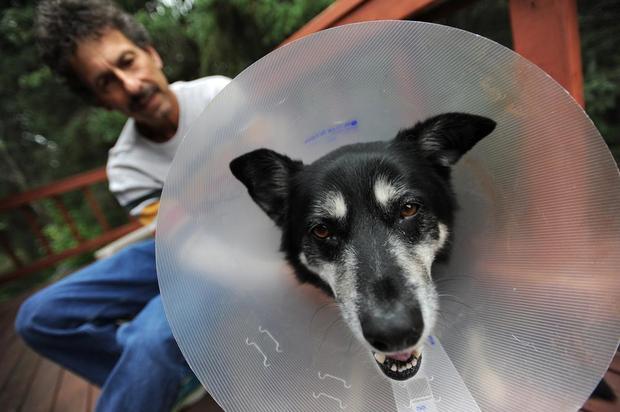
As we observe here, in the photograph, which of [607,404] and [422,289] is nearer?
[422,289]

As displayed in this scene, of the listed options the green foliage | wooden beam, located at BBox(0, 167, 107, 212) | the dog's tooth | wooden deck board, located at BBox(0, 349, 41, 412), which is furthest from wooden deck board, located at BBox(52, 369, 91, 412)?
the green foliage

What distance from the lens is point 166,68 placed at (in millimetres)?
6457

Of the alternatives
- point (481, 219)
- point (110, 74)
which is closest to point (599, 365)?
point (481, 219)

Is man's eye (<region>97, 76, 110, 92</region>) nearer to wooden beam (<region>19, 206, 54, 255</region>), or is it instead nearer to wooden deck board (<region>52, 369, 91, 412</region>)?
wooden deck board (<region>52, 369, 91, 412</region>)

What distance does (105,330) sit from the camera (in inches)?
84.5

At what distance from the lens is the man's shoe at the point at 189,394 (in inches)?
86.1

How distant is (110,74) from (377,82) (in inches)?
69.6

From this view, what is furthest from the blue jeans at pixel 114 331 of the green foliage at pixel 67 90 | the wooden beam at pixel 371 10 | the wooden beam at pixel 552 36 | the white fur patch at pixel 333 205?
the green foliage at pixel 67 90

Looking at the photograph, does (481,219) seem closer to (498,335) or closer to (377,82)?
(498,335)

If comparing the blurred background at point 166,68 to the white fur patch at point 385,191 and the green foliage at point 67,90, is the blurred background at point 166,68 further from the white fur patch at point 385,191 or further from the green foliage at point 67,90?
the white fur patch at point 385,191

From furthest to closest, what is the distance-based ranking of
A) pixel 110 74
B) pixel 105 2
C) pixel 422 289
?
pixel 105 2
pixel 110 74
pixel 422 289

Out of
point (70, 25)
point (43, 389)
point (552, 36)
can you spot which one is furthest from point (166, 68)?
point (552, 36)

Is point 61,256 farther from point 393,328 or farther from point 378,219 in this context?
point 393,328

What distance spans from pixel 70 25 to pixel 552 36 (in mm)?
2619
